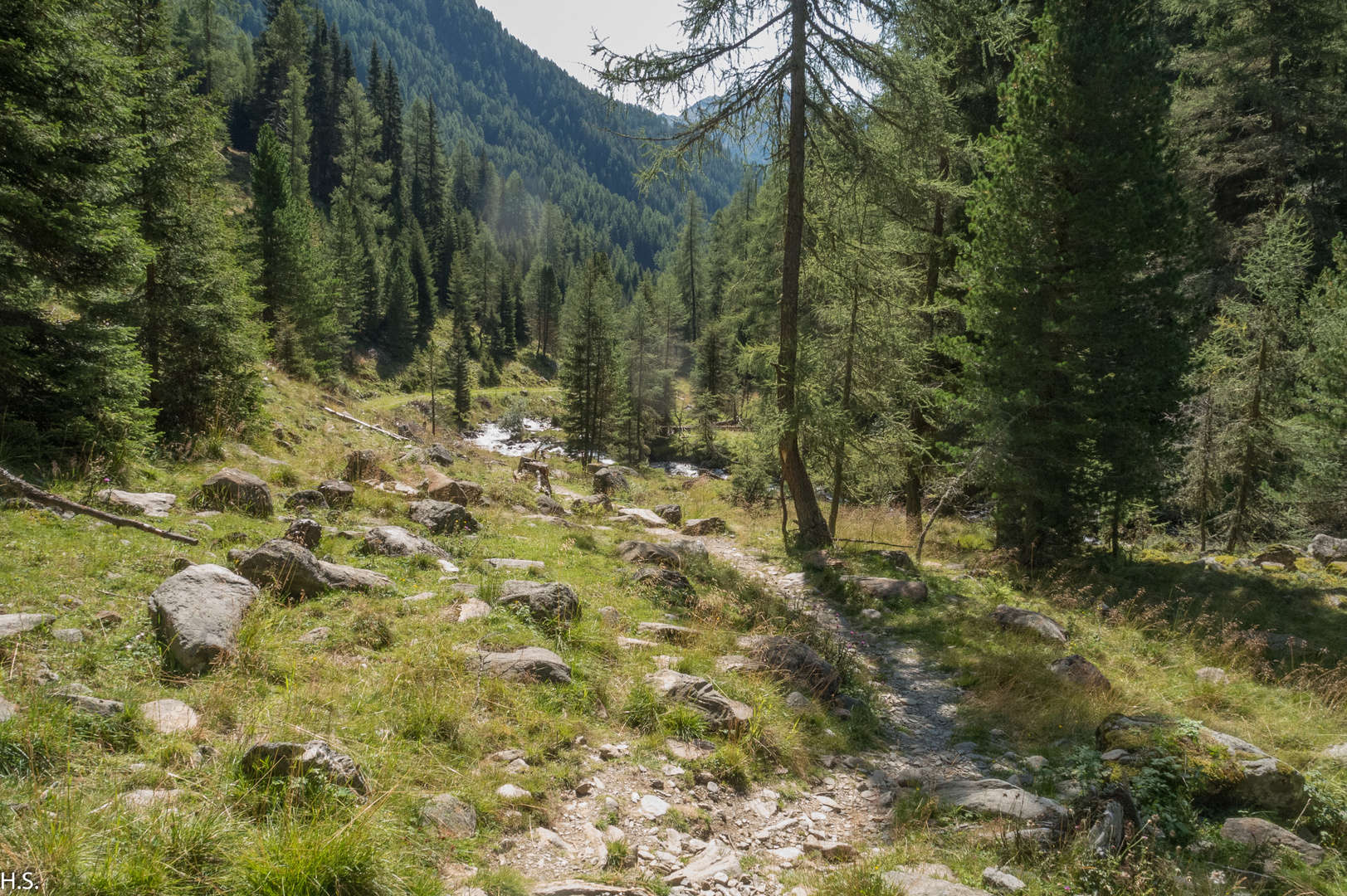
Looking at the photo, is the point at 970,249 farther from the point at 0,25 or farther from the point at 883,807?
the point at 0,25

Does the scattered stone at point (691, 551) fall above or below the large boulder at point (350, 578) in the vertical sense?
below

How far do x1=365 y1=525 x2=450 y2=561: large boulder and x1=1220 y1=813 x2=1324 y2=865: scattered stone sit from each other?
842 cm

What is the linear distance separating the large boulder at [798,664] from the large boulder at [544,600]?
2.18 metres

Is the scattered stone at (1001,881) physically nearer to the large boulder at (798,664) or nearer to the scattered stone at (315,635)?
the large boulder at (798,664)

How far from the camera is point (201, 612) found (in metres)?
4.84

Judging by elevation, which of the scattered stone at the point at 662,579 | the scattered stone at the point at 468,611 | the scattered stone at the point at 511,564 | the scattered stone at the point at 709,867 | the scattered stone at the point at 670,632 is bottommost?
the scattered stone at the point at 709,867

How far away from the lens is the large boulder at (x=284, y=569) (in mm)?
6125

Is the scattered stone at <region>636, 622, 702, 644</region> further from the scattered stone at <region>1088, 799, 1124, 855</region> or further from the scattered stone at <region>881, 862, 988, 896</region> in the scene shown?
the scattered stone at <region>1088, 799, 1124, 855</region>

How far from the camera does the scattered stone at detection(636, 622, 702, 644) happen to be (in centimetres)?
728

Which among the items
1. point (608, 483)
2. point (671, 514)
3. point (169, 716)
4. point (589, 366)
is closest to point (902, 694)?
point (169, 716)

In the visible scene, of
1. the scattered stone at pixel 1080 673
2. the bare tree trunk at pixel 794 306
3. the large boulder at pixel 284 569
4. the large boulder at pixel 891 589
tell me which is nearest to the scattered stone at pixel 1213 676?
the scattered stone at pixel 1080 673

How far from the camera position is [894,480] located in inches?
607

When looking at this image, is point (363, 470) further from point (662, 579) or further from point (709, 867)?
point (709, 867)

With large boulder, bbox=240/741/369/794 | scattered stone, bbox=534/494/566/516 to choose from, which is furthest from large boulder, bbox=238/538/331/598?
scattered stone, bbox=534/494/566/516
